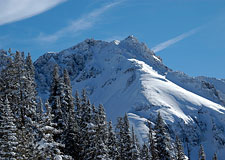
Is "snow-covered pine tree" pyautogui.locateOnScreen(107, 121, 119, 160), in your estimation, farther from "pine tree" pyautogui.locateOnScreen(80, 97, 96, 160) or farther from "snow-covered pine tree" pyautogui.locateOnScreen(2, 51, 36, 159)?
"snow-covered pine tree" pyautogui.locateOnScreen(2, 51, 36, 159)

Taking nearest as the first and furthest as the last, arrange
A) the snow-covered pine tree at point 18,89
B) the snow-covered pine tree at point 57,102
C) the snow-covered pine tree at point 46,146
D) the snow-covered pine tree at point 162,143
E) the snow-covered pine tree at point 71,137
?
1. the snow-covered pine tree at point 46,146
2. the snow-covered pine tree at point 162,143
3. the snow-covered pine tree at point 18,89
4. the snow-covered pine tree at point 57,102
5. the snow-covered pine tree at point 71,137

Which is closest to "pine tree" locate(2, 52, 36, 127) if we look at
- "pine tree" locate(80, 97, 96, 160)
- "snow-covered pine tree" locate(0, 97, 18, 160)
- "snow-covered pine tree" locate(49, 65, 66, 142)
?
"snow-covered pine tree" locate(49, 65, 66, 142)

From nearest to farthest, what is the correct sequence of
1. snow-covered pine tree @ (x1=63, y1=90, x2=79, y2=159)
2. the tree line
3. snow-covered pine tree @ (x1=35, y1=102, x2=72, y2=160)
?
snow-covered pine tree @ (x1=35, y1=102, x2=72, y2=160) → the tree line → snow-covered pine tree @ (x1=63, y1=90, x2=79, y2=159)

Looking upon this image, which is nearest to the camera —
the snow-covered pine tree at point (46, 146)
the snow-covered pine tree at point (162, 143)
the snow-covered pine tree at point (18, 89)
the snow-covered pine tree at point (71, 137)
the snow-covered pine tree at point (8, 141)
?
the snow-covered pine tree at point (46, 146)

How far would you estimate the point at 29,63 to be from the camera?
180 ft

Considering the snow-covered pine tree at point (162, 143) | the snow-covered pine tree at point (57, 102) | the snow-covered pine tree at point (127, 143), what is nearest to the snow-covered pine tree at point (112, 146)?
the snow-covered pine tree at point (127, 143)

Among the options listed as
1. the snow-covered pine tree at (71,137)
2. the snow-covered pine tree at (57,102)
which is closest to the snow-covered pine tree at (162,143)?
the snow-covered pine tree at (71,137)

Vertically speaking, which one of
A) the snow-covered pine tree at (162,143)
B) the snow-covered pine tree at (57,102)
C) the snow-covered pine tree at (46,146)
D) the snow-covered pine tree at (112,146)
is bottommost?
the snow-covered pine tree at (46,146)

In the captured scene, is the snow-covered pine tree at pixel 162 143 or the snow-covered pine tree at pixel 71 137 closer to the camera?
the snow-covered pine tree at pixel 162 143

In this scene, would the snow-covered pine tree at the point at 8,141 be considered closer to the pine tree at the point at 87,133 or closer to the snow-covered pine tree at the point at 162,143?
the pine tree at the point at 87,133

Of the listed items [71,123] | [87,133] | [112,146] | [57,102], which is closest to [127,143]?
[112,146]

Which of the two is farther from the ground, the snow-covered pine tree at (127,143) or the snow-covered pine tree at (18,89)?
the snow-covered pine tree at (18,89)

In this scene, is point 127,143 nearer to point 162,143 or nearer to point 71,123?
point 162,143

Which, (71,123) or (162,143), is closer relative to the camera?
(162,143)
